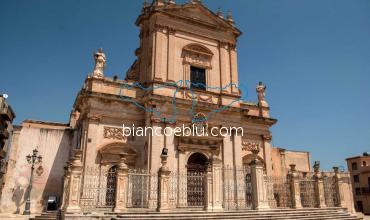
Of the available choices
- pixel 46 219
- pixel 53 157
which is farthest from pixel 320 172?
pixel 53 157

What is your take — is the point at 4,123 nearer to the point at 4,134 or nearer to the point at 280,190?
the point at 4,134

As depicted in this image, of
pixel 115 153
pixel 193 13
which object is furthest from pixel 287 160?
pixel 115 153

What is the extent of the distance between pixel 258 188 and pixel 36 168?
1275 cm

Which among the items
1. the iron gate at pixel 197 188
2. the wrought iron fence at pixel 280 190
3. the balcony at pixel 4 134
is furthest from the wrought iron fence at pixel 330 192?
the balcony at pixel 4 134

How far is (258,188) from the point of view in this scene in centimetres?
1187

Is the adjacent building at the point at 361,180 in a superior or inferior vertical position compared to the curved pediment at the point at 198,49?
inferior

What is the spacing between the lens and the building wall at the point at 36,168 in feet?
56.7

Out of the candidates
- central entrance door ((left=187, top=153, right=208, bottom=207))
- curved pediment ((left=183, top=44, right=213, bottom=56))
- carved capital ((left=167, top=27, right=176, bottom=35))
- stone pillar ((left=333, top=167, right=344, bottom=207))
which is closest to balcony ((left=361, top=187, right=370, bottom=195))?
stone pillar ((left=333, top=167, right=344, bottom=207))

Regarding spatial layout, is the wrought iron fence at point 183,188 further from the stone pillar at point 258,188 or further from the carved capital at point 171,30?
the carved capital at point 171,30

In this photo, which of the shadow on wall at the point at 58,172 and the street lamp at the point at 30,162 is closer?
the street lamp at the point at 30,162

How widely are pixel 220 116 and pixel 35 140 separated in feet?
35.6

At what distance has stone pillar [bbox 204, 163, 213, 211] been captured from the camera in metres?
11.1

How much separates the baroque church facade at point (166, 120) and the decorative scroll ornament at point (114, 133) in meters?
0.05

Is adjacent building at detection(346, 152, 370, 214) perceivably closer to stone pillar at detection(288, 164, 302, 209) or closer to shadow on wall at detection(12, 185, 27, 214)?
stone pillar at detection(288, 164, 302, 209)
